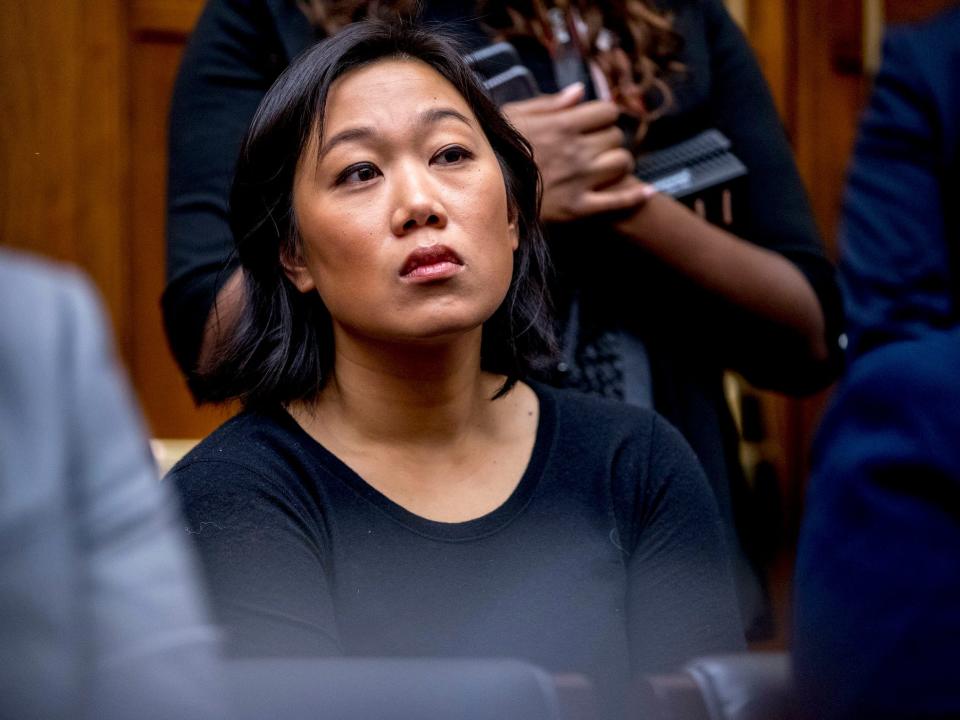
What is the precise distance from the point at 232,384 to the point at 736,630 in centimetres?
74

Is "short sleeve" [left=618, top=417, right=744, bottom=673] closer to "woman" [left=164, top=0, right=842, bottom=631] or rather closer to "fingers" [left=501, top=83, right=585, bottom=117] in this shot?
"woman" [left=164, top=0, right=842, bottom=631]

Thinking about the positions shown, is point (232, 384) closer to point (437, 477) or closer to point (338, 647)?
point (437, 477)

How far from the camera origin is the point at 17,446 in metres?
0.76

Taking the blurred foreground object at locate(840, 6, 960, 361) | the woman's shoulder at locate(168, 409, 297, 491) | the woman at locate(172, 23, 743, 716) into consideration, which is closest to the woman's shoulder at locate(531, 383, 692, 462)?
the woman at locate(172, 23, 743, 716)

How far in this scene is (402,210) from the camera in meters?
Result: 1.70

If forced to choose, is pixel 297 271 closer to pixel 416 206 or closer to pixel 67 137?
pixel 416 206

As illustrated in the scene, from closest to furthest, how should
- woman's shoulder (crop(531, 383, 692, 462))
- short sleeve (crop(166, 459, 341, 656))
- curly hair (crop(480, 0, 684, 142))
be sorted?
1. short sleeve (crop(166, 459, 341, 656))
2. woman's shoulder (crop(531, 383, 692, 462))
3. curly hair (crop(480, 0, 684, 142))

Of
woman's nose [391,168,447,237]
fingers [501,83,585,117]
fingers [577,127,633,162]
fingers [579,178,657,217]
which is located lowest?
fingers [579,178,657,217]

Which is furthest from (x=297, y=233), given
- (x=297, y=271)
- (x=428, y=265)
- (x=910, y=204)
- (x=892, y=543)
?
(x=892, y=543)

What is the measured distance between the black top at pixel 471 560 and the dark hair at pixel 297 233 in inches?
3.9

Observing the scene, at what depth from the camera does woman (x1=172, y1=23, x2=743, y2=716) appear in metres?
1.65

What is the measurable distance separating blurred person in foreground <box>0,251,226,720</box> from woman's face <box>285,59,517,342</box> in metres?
0.90

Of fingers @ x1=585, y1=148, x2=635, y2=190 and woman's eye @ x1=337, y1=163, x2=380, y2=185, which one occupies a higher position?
woman's eye @ x1=337, y1=163, x2=380, y2=185

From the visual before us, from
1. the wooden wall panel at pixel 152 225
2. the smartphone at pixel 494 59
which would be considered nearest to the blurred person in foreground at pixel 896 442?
the smartphone at pixel 494 59
